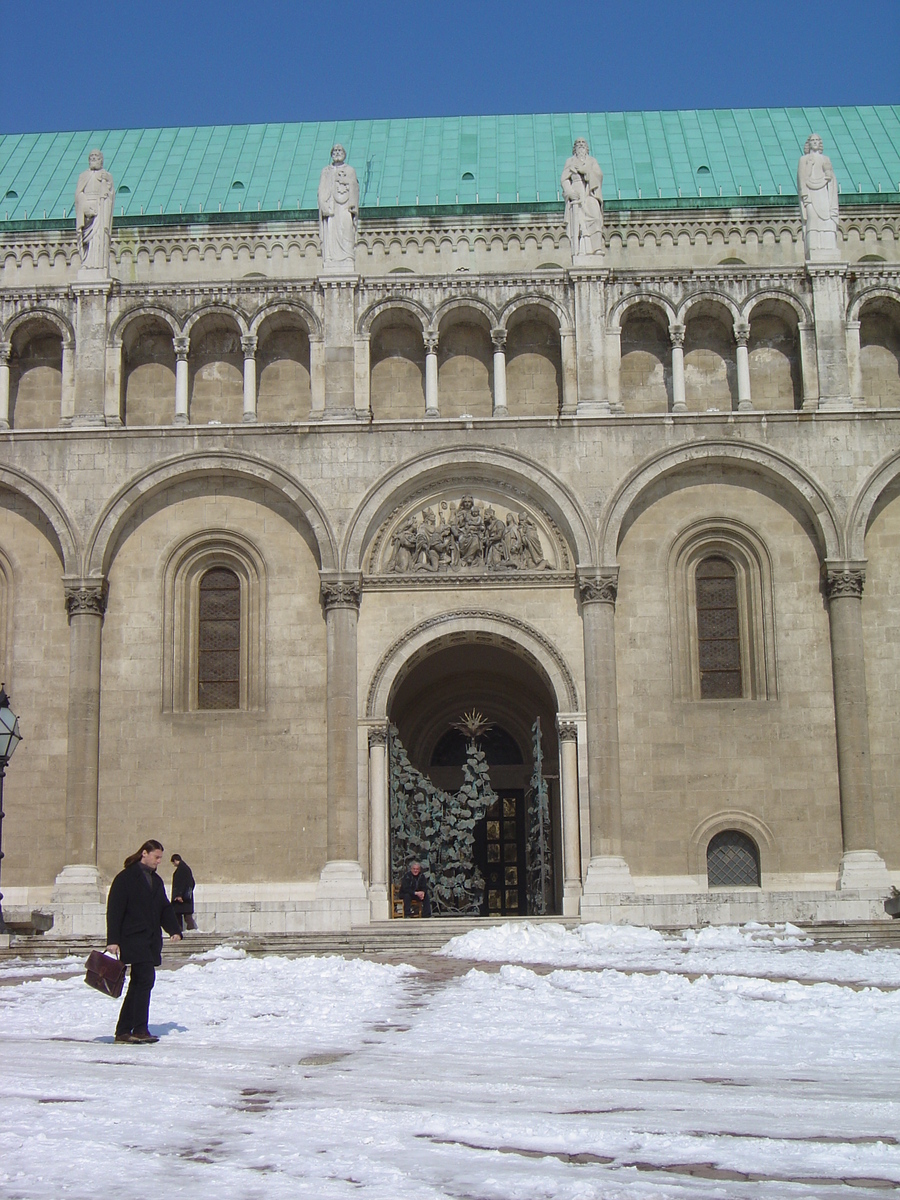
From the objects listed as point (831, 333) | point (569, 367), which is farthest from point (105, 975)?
point (831, 333)

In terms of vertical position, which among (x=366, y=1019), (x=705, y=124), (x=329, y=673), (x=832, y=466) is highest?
(x=705, y=124)

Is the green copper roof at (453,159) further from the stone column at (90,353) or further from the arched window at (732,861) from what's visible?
the arched window at (732,861)

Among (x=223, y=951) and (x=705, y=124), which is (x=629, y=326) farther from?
(x=223, y=951)

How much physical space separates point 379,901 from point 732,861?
7.34 metres

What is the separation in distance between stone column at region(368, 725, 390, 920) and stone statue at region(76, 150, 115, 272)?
12.4 meters

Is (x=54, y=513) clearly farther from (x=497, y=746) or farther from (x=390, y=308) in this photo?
(x=497, y=746)

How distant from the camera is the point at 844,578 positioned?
3003 cm

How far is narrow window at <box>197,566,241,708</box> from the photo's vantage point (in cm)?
3069

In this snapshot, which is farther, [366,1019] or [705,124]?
[705,124]

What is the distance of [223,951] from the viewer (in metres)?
21.6

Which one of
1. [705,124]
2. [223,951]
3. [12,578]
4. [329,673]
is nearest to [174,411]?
[12,578]

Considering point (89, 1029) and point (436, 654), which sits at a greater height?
point (436, 654)

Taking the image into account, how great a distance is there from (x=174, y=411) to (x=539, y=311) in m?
8.50

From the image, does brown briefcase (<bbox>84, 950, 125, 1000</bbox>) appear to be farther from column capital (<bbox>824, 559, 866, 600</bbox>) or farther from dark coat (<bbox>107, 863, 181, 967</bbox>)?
column capital (<bbox>824, 559, 866, 600</bbox>)
